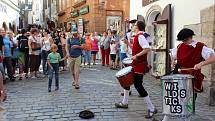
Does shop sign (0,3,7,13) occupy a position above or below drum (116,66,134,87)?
above

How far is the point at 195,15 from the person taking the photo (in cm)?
927

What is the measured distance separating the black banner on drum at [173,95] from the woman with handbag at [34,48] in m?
7.80

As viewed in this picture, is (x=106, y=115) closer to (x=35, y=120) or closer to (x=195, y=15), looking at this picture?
(x=35, y=120)

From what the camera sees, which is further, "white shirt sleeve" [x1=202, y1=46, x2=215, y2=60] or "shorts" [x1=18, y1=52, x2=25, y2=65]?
"shorts" [x1=18, y1=52, x2=25, y2=65]

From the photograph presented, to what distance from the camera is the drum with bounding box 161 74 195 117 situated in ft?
17.0

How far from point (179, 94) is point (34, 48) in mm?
8075

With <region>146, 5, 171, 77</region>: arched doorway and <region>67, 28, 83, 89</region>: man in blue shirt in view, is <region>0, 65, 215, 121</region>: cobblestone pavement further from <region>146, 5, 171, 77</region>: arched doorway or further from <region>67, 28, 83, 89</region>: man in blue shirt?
<region>146, 5, 171, 77</region>: arched doorway

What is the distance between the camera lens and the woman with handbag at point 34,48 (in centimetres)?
1239

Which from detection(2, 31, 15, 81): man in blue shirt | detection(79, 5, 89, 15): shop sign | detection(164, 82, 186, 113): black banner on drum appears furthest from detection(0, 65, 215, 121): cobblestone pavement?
detection(79, 5, 89, 15): shop sign

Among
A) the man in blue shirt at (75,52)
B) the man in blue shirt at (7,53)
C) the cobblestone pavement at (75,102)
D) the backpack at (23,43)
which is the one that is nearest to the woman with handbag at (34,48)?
the backpack at (23,43)

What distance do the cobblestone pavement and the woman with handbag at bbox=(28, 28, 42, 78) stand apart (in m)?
1.33

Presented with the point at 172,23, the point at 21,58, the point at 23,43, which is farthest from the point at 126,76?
the point at 21,58

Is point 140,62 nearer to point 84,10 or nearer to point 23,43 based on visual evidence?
point 23,43

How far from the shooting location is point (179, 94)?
17.1ft
